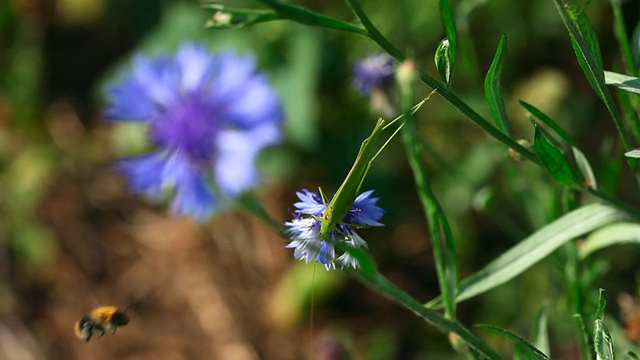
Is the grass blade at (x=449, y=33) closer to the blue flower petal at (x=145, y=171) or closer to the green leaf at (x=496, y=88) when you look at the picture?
the green leaf at (x=496, y=88)

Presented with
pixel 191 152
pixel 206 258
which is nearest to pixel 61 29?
pixel 206 258

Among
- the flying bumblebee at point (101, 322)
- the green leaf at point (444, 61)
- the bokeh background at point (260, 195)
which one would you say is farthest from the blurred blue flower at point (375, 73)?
the green leaf at point (444, 61)

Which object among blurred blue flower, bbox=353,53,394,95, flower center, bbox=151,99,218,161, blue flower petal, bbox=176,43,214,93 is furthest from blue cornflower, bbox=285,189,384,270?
blue flower petal, bbox=176,43,214,93

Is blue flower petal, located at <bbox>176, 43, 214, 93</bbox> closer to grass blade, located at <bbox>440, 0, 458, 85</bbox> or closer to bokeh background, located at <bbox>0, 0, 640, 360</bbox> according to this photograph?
bokeh background, located at <bbox>0, 0, 640, 360</bbox>

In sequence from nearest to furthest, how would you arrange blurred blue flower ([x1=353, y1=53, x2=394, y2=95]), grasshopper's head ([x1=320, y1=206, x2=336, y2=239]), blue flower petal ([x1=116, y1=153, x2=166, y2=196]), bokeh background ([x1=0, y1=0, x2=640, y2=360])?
grasshopper's head ([x1=320, y1=206, x2=336, y2=239]) < blurred blue flower ([x1=353, y1=53, x2=394, y2=95]) < blue flower petal ([x1=116, y1=153, x2=166, y2=196]) < bokeh background ([x1=0, y1=0, x2=640, y2=360])

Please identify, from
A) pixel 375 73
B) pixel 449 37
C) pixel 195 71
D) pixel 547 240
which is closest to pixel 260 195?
pixel 195 71

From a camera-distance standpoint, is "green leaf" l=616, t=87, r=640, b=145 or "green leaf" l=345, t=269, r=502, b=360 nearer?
"green leaf" l=345, t=269, r=502, b=360
